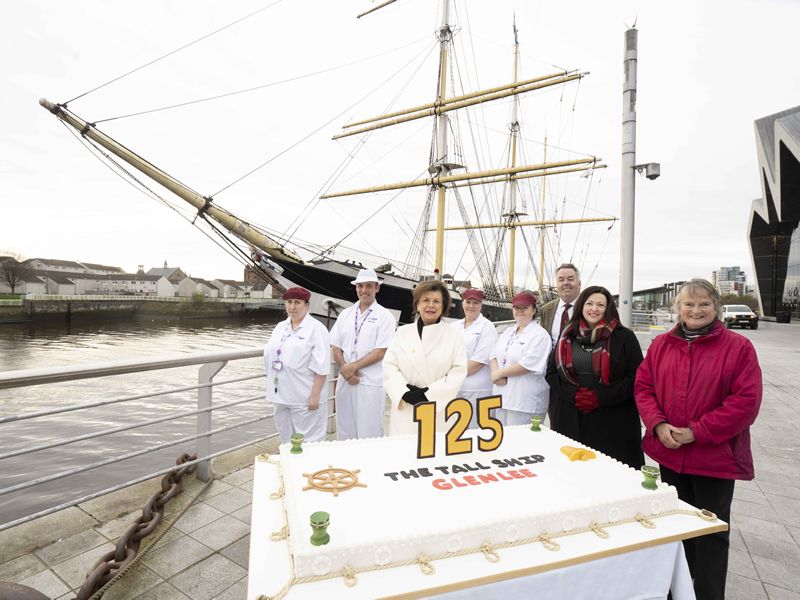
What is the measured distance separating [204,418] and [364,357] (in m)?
1.45

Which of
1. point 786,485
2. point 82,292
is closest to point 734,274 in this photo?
point 786,485

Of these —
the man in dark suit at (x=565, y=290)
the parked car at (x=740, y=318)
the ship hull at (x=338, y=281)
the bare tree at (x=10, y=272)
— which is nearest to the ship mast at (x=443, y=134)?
the ship hull at (x=338, y=281)

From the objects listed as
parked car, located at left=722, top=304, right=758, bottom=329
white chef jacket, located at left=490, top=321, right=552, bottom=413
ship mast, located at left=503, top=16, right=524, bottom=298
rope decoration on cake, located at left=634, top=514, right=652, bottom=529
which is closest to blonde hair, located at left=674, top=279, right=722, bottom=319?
rope decoration on cake, located at left=634, top=514, right=652, bottom=529

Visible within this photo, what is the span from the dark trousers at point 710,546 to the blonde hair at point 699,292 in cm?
88

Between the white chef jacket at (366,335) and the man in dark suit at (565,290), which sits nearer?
the man in dark suit at (565,290)

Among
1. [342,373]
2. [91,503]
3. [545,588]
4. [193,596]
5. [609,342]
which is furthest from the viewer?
[342,373]

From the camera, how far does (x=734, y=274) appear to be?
10694cm

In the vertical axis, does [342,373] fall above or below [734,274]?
below

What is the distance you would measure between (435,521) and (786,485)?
413 centimetres

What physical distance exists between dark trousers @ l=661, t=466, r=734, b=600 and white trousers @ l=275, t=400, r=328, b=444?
267 cm

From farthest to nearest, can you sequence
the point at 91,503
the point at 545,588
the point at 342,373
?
the point at 342,373 → the point at 91,503 → the point at 545,588

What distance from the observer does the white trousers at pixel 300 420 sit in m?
3.51

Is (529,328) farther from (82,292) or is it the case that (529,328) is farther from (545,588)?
(82,292)

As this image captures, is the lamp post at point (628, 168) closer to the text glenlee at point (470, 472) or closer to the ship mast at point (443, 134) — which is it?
the text glenlee at point (470, 472)
